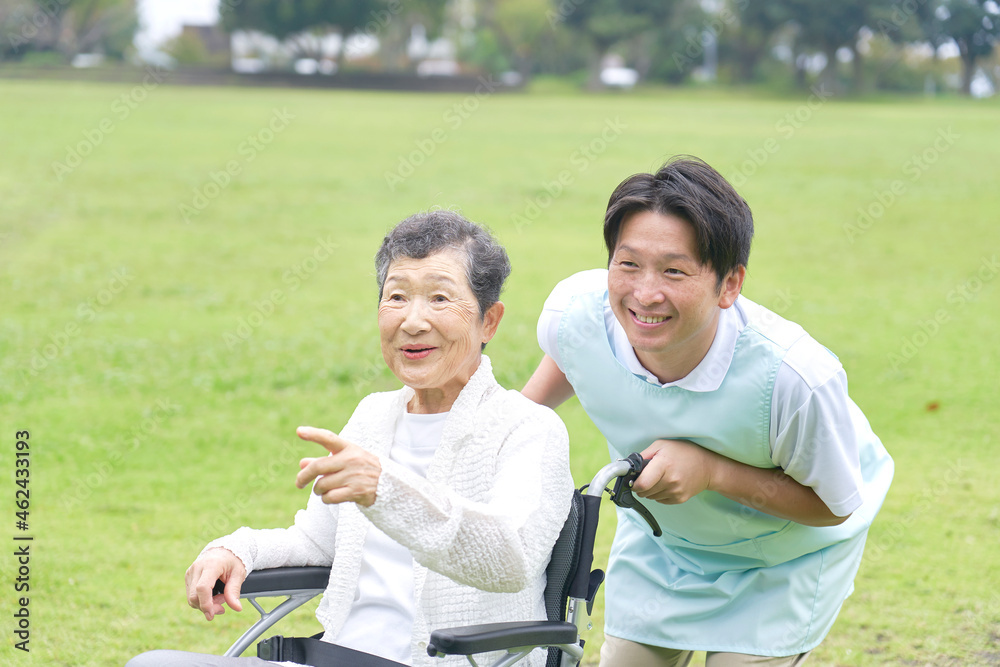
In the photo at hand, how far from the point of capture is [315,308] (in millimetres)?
10594

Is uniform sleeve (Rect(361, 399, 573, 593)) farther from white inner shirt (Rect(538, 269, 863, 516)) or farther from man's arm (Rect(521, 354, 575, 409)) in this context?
man's arm (Rect(521, 354, 575, 409))

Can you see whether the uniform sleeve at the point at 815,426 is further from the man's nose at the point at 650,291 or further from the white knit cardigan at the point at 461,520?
the white knit cardigan at the point at 461,520

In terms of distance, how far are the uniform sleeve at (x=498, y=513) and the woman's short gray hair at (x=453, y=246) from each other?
303mm

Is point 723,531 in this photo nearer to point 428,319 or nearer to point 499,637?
point 499,637

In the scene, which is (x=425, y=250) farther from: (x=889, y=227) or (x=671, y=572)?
(x=889, y=227)

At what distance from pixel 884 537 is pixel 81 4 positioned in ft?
196

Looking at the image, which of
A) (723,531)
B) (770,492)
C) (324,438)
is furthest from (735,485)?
(324,438)

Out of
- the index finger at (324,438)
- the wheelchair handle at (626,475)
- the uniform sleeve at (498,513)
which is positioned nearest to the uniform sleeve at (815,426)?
the wheelchair handle at (626,475)

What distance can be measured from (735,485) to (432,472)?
0.69 m

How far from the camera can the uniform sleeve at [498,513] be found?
198cm

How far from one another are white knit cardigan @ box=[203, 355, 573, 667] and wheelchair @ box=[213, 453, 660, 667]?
37 millimetres

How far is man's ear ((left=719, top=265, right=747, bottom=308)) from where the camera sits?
2363mm

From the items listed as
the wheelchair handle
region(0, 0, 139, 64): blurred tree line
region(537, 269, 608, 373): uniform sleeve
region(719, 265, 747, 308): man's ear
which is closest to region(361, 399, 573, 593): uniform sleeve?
the wheelchair handle

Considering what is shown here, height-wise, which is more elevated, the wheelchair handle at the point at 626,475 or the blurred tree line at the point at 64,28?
the wheelchair handle at the point at 626,475
